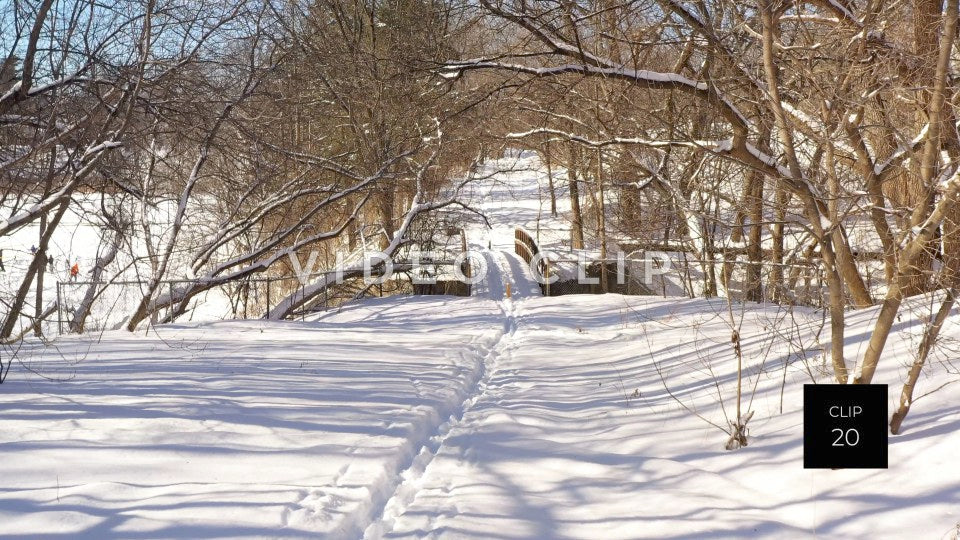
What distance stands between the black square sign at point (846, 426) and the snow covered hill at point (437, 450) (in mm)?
652

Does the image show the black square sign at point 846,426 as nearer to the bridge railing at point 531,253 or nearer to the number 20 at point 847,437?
the number 20 at point 847,437

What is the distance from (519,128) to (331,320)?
9.02 metres

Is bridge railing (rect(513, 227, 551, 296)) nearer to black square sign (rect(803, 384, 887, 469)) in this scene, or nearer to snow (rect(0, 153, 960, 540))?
snow (rect(0, 153, 960, 540))

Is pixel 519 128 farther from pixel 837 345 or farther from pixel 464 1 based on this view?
pixel 837 345

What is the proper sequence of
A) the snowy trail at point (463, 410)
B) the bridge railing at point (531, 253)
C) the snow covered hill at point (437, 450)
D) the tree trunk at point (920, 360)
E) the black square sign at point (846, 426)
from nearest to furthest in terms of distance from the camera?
the black square sign at point (846, 426) → the snow covered hill at point (437, 450) → the snowy trail at point (463, 410) → the tree trunk at point (920, 360) → the bridge railing at point (531, 253)

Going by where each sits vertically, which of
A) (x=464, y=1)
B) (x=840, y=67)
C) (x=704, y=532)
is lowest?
(x=704, y=532)

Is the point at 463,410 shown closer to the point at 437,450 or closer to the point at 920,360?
the point at 437,450

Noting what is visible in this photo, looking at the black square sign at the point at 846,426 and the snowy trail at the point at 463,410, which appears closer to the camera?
the black square sign at the point at 846,426

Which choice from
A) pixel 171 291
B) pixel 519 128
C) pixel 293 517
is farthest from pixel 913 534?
pixel 519 128

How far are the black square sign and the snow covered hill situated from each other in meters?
0.65

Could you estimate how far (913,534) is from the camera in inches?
185

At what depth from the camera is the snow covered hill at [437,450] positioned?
5.20 meters

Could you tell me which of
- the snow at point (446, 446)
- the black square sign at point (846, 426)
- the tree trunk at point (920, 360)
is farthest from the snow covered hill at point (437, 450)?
the black square sign at point (846, 426)

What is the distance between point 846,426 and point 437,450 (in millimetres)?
3796
